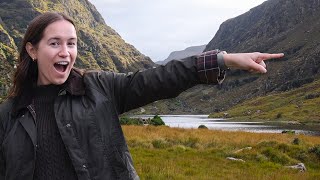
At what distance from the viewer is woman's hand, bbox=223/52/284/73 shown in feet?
10.3

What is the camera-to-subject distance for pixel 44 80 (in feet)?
11.9

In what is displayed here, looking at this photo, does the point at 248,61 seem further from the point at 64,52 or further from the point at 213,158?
the point at 213,158

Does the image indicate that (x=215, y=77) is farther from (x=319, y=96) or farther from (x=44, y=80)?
(x=319, y=96)

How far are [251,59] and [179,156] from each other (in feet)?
49.8

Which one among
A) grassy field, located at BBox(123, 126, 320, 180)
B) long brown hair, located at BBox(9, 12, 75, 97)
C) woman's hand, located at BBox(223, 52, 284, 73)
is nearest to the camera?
woman's hand, located at BBox(223, 52, 284, 73)

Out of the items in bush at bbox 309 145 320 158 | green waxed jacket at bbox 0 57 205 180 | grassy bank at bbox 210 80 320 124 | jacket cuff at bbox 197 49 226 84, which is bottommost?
grassy bank at bbox 210 80 320 124

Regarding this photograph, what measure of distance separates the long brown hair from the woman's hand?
4.75 feet

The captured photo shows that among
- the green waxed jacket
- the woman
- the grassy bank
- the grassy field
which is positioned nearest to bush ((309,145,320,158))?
the grassy field

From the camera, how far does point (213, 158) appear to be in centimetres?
1822

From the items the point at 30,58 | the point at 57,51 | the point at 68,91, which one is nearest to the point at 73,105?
the point at 68,91

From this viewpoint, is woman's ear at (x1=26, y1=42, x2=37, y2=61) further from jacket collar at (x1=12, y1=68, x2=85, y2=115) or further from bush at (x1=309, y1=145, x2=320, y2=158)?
bush at (x1=309, y1=145, x2=320, y2=158)

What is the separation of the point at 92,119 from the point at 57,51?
0.66m

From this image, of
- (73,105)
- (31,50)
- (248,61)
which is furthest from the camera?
(31,50)

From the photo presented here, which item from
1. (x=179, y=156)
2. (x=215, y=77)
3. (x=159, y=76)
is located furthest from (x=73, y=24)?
(x=179, y=156)
